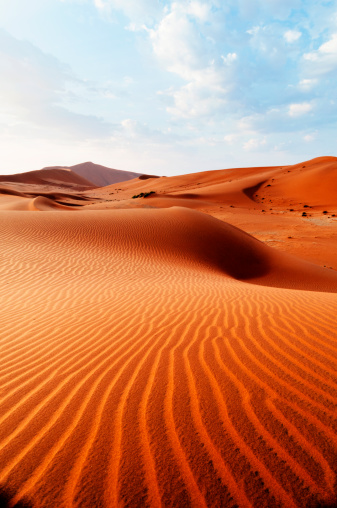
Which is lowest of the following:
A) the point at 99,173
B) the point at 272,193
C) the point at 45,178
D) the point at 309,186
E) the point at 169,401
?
the point at 169,401

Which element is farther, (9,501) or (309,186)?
(309,186)

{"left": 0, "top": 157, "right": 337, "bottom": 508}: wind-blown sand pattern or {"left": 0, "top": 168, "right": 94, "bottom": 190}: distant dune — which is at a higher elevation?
{"left": 0, "top": 168, "right": 94, "bottom": 190}: distant dune

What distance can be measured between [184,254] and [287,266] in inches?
173

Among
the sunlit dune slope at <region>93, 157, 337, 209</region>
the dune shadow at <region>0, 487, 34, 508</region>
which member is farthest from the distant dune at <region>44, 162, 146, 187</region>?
the dune shadow at <region>0, 487, 34, 508</region>

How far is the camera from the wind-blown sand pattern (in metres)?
1.69

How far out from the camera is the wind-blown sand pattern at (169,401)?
1691 millimetres

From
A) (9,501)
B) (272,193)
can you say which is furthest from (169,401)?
(272,193)

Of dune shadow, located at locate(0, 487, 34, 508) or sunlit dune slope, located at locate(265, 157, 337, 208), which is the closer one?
dune shadow, located at locate(0, 487, 34, 508)

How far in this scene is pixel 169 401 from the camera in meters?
2.35

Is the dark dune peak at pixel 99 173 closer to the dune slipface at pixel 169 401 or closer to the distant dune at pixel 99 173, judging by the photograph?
the distant dune at pixel 99 173

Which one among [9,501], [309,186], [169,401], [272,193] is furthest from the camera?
[272,193]

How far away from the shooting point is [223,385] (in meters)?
2.54

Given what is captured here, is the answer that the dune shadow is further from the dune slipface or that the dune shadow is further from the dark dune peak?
the dark dune peak

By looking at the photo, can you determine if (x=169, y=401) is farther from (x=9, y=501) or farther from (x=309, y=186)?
(x=309, y=186)
